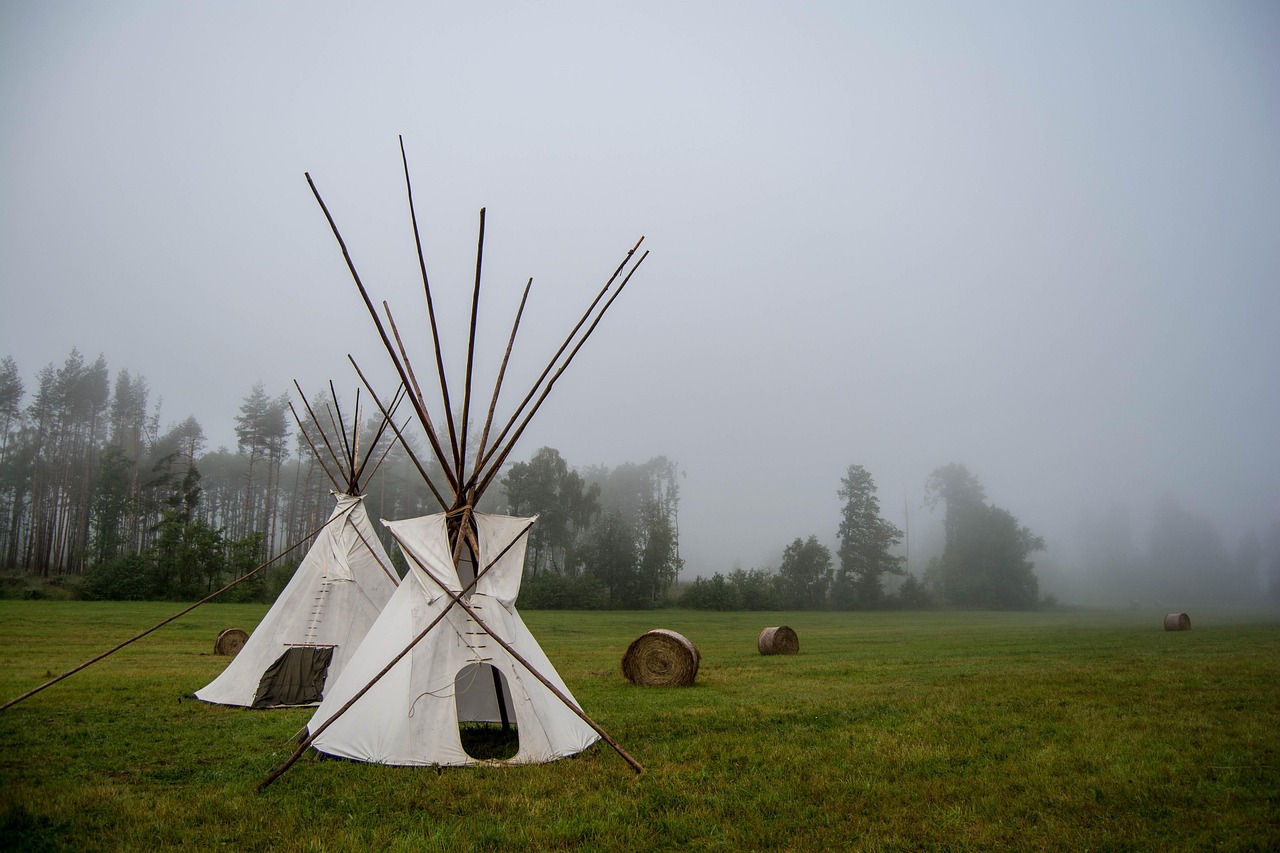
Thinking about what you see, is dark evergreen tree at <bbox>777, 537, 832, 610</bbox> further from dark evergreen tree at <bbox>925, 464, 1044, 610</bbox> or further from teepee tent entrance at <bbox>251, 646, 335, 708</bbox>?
teepee tent entrance at <bbox>251, 646, 335, 708</bbox>

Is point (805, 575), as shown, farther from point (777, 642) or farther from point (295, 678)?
point (295, 678)

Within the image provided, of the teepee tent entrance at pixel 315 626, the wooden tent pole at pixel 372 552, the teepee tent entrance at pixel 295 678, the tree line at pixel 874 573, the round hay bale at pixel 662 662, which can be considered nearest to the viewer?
the teepee tent entrance at pixel 295 678

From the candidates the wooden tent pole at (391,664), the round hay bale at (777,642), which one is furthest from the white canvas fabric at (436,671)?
the round hay bale at (777,642)

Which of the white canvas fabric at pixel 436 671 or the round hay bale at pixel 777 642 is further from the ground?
the white canvas fabric at pixel 436 671

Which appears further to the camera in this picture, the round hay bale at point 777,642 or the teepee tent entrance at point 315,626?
the round hay bale at point 777,642

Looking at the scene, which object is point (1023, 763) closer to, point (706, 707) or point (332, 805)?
point (706, 707)

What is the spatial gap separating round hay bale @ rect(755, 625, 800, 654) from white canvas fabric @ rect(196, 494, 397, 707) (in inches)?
499

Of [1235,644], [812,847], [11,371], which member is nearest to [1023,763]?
[812,847]

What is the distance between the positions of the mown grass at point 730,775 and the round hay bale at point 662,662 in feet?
1.43

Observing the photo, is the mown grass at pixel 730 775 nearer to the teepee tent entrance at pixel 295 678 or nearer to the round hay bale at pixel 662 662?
the round hay bale at pixel 662 662

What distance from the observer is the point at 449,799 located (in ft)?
20.8

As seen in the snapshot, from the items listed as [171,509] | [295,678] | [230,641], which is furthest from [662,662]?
[171,509]

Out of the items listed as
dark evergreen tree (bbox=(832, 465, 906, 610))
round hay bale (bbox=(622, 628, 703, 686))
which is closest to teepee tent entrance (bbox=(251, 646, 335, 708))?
round hay bale (bbox=(622, 628, 703, 686))

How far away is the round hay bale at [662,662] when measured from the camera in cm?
1450
